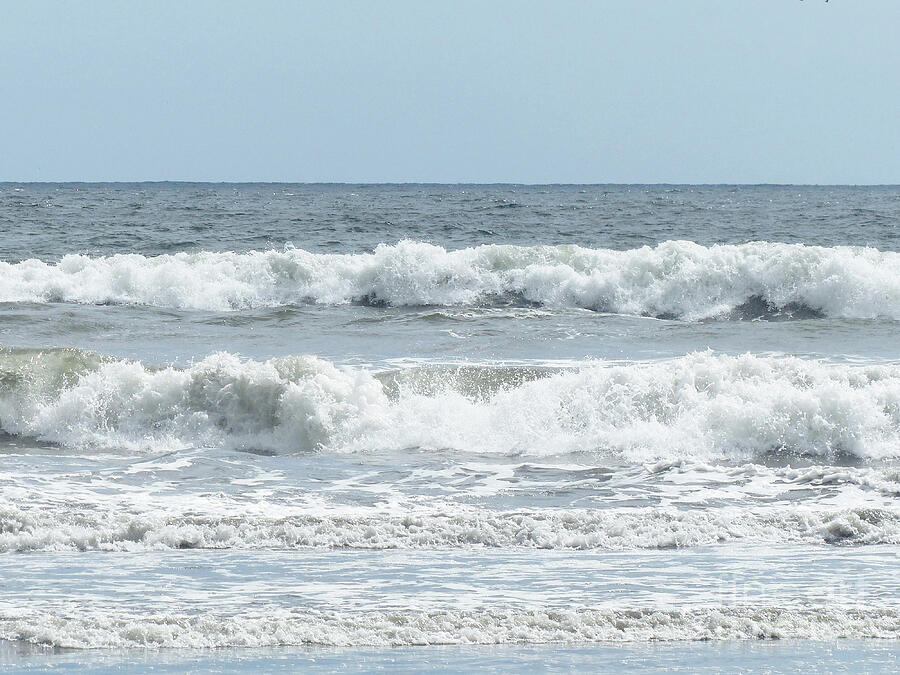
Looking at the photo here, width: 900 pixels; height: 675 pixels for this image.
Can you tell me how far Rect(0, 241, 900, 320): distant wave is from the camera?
22.0 metres

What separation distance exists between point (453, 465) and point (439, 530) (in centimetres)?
237

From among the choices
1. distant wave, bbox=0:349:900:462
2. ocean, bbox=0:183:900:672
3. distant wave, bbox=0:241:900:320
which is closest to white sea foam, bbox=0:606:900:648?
ocean, bbox=0:183:900:672

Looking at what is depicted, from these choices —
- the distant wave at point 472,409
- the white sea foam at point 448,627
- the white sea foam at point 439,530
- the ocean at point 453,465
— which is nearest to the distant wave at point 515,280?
the ocean at point 453,465

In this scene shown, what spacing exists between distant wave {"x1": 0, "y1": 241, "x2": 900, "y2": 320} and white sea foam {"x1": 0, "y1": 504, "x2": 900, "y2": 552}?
13.7 metres

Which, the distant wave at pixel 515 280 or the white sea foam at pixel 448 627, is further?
the distant wave at pixel 515 280

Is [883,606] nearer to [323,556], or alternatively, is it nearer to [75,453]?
[323,556]

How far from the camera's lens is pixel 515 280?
2345cm

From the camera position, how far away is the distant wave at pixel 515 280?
72.2ft

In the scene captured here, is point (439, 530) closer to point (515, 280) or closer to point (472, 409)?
point (472, 409)

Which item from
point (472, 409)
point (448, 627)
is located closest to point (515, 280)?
point (472, 409)

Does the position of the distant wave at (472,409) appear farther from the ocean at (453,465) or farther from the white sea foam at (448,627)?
the white sea foam at (448,627)

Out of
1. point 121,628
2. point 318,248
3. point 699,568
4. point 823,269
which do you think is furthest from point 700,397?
point 318,248

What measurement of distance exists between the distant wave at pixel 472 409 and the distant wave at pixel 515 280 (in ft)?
30.4

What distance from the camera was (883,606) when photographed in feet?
20.9
